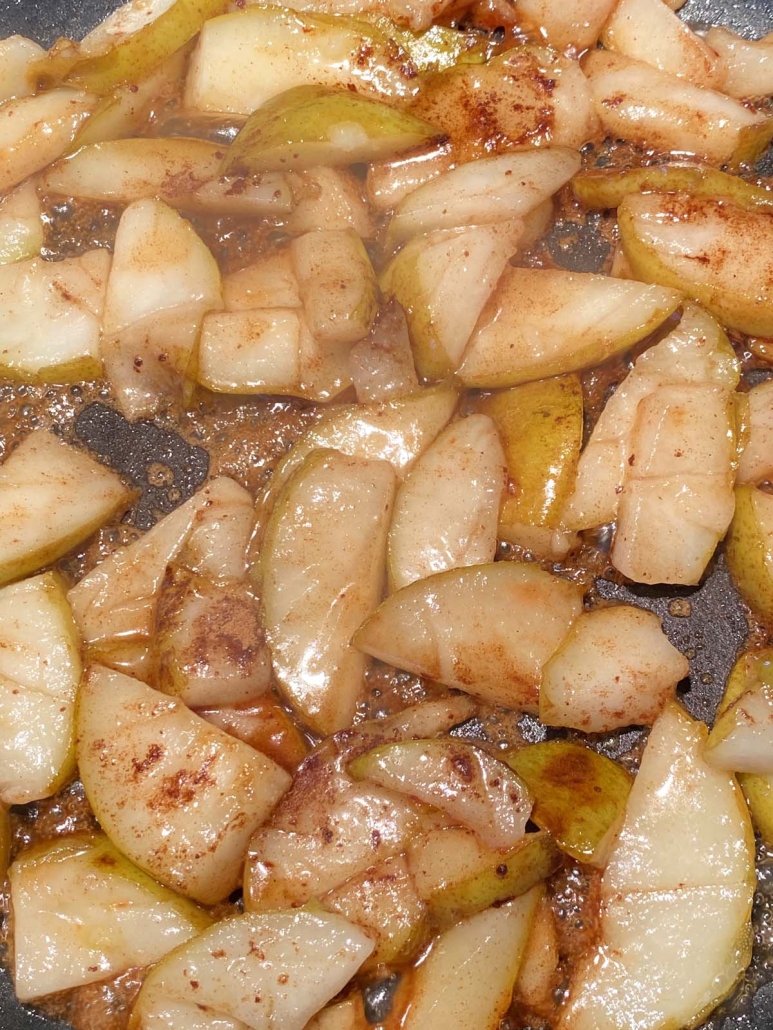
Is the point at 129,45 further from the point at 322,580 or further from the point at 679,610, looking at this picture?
the point at 679,610

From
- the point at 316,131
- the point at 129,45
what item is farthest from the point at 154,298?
the point at 129,45

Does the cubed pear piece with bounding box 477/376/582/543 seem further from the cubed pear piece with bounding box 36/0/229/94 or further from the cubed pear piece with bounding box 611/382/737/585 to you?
the cubed pear piece with bounding box 36/0/229/94

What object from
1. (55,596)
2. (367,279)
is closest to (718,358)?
(367,279)

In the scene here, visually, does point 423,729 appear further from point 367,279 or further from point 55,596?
point 367,279

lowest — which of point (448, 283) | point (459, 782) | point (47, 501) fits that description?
point (459, 782)

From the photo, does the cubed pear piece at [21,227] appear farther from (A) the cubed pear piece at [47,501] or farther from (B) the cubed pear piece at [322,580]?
(B) the cubed pear piece at [322,580]

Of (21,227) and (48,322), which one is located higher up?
(21,227)
